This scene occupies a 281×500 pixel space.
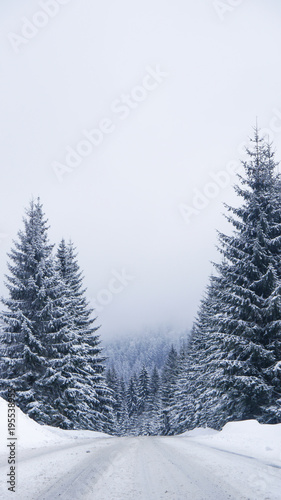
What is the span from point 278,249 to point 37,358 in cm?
1334

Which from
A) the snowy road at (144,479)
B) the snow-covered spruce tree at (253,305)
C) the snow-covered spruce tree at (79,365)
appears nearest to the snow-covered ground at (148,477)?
the snowy road at (144,479)

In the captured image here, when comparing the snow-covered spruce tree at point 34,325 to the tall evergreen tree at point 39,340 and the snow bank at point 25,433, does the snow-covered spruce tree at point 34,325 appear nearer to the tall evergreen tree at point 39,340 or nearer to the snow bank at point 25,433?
the tall evergreen tree at point 39,340

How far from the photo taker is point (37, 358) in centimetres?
1933

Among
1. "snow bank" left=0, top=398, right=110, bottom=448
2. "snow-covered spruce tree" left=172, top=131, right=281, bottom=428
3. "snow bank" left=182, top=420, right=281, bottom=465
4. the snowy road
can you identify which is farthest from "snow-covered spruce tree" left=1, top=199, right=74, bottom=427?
the snowy road

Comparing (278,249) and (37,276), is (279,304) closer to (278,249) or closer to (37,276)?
(278,249)

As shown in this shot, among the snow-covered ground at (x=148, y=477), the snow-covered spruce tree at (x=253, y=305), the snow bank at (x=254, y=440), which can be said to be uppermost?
the snow-covered spruce tree at (x=253, y=305)

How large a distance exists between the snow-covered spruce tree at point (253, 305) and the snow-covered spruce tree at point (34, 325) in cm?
869

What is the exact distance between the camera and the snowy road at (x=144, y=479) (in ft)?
14.5

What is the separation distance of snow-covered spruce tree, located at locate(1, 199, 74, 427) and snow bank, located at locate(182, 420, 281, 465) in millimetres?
10316

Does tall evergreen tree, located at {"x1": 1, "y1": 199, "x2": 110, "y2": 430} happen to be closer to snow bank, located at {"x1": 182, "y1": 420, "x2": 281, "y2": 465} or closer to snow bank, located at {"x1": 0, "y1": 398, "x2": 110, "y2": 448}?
snow bank, located at {"x1": 0, "y1": 398, "x2": 110, "y2": 448}

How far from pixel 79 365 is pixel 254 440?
15.2 meters

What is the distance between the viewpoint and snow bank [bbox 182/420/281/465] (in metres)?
8.04

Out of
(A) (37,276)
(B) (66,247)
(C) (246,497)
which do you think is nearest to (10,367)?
(A) (37,276)

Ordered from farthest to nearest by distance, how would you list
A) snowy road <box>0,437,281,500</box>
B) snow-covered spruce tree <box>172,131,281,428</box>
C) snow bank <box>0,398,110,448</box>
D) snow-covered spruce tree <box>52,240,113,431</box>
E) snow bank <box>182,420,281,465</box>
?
snow-covered spruce tree <box>52,240,113,431</box> < snow-covered spruce tree <box>172,131,281,428</box> < snow bank <box>0,398,110,448</box> < snow bank <box>182,420,281,465</box> < snowy road <box>0,437,281,500</box>
